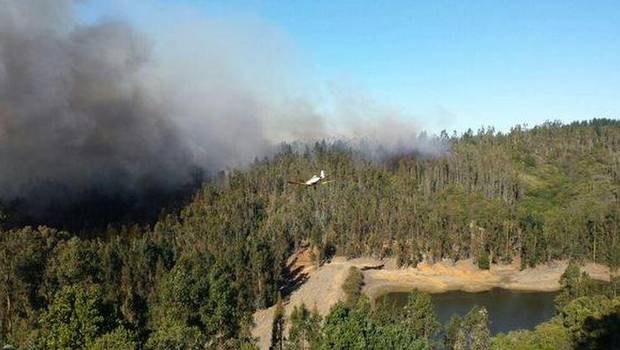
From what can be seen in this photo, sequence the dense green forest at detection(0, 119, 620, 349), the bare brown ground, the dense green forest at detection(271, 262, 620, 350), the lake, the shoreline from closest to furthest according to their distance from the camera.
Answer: the dense green forest at detection(0, 119, 620, 349) < the dense green forest at detection(271, 262, 620, 350) < the lake < the bare brown ground < the shoreline

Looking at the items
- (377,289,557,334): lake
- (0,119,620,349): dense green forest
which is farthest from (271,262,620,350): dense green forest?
(377,289,557,334): lake

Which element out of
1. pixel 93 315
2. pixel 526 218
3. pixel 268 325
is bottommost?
pixel 268 325

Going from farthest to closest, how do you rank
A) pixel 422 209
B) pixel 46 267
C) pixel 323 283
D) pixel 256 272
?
pixel 422 209 < pixel 323 283 < pixel 256 272 < pixel 46 267

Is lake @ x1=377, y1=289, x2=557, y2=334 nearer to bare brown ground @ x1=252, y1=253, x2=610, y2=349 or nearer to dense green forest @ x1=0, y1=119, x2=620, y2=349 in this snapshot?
bare brown ground @ x1=252, y1=253, x2=610, y2=349

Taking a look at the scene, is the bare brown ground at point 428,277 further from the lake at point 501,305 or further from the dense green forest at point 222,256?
the lake at point 501,305

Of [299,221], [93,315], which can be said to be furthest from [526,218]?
[93,315]

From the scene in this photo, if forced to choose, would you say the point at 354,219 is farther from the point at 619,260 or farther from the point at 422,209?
the point at 619,260
